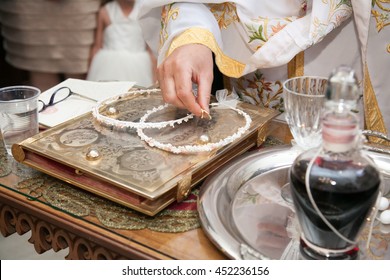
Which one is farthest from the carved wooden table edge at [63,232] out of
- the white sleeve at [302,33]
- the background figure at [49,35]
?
the background figure at [49,35]

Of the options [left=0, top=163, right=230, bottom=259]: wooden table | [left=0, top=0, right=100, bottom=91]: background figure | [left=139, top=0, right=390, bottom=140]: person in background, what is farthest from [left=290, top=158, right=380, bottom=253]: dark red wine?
[left=0, top=0, right=100, bottom=91]: background figure

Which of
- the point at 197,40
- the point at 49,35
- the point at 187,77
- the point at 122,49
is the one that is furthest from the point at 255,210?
the point at 49,35

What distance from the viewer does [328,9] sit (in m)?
1.05

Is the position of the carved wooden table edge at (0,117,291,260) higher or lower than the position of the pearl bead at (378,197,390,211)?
lower

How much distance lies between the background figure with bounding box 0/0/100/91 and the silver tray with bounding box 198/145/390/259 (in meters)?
1.92

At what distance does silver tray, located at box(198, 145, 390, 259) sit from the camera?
2.27 ft

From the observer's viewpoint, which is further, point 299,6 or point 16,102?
point 299,6

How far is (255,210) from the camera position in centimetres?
78

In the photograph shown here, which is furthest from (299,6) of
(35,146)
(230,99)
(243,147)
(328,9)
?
(35,146)

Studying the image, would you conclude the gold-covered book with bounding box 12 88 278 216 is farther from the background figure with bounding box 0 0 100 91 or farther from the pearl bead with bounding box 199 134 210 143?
the background figure with bounding box 0 0 100 91

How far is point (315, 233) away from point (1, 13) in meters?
2.40

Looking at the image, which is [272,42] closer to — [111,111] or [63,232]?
[111,111]

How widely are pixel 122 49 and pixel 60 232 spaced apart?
1.85m
